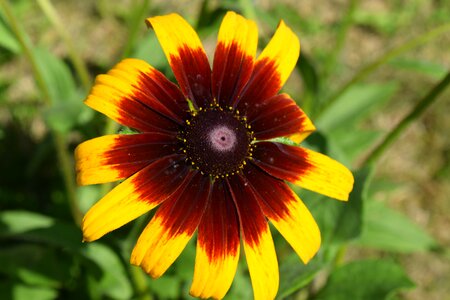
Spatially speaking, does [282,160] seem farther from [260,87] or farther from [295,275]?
[295,275]

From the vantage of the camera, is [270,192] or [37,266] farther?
[37,266]

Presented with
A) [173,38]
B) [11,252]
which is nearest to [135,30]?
[173,38]

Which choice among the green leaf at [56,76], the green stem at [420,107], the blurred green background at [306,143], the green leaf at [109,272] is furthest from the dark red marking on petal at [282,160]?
the green leaf at [56,76]

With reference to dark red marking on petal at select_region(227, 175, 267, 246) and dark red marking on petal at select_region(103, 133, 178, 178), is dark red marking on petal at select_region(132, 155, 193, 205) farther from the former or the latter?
dark red marking on petal at select_region(227, 175, 267, 246)

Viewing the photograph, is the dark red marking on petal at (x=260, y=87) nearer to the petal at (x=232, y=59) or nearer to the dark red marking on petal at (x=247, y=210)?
the petal at (x=232, y=59)

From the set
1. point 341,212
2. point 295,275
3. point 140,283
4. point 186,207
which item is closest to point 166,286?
point 140,283

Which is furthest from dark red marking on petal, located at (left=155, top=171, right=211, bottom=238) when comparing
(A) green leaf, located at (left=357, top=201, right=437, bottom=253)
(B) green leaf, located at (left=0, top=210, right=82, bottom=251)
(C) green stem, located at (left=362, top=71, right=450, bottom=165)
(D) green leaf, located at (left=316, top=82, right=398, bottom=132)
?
(D) green leaf, located at (left=316, top=82, right=398, bottom=132)

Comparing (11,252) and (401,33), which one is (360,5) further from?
(11,252)
